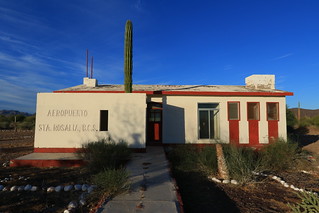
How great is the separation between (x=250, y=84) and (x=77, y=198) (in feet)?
39.9

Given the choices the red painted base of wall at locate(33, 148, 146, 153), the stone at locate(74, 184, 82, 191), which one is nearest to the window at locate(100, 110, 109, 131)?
the red painted base of wall at locate(33, 148, 146, 153)

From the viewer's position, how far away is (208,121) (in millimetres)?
10039

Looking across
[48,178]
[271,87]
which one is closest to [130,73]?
[48,178]

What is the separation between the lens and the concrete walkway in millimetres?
3203

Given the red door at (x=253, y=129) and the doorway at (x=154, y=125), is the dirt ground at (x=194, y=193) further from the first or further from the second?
the doorway at (x=154, y=125)

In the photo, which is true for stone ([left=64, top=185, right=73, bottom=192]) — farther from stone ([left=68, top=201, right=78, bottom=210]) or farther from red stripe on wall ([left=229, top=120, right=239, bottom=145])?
red stripe on wall ([left=229, top=120, right=239, bottom=145])

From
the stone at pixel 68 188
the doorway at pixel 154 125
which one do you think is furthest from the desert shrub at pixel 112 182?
the doorway at pixel 154 125

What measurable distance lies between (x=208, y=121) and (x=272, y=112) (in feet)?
12.0

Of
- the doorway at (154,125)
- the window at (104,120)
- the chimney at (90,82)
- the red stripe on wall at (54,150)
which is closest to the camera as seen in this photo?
the red stripe on wall at (54,150)

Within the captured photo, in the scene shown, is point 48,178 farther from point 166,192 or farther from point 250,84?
point 250,84

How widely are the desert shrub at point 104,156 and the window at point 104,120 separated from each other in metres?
1.50

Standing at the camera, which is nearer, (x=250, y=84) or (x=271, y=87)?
(x=271, y=87)

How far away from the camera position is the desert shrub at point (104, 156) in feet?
19.3

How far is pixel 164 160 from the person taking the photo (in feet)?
22.2
